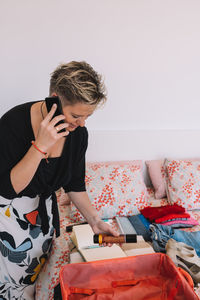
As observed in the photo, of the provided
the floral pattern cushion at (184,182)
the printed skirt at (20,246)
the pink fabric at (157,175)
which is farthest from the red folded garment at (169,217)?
the printed skirt at (20,246)

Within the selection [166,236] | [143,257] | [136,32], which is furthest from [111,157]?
[143,257]

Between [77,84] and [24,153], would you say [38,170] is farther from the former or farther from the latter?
[77,84]

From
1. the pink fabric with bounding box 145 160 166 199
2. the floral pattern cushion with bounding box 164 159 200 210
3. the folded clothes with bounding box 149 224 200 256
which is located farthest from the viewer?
the pink fabric with bounding box 145 160 166 199

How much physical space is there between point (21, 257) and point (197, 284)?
2.62 ft

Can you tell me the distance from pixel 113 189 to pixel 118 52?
102cm

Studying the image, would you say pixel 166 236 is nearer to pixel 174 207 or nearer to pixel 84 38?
pixel 174 207

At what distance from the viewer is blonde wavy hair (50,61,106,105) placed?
2.69ft

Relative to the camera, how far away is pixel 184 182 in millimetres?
1820

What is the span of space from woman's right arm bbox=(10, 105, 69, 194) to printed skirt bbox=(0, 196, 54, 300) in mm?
264

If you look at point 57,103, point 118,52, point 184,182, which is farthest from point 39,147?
point 184,182

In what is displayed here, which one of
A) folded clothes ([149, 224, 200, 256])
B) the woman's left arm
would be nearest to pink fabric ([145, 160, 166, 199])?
folded clothes ([149, 224, 200, 256])

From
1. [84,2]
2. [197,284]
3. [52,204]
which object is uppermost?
[84,2]

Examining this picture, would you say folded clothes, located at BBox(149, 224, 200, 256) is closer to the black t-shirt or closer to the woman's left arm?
the woman's left arm

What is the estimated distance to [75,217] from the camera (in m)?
1.60
